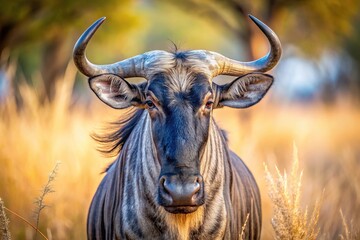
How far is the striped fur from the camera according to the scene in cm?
453

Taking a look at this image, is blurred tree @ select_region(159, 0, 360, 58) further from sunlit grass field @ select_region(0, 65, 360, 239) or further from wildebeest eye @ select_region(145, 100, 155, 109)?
wildebeest eye @ select_region(145, 100, 155, 109)

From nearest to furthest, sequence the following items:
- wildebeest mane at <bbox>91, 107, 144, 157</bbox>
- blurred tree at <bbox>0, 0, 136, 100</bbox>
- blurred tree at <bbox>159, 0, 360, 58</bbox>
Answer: wildebeest mane at <bbox>91, 107, 144, 157</bbox> < blurred tree at <bbox>0, 0, 136, 100</bbox> < blurred tree at <bbox>159, 0, 360, 58</bbox>

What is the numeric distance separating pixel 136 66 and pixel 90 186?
336cm

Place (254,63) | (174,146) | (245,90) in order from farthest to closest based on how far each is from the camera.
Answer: (254,63), (245,90), (174,146)

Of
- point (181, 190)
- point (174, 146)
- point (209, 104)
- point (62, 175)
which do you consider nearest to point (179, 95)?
point (209, 104)

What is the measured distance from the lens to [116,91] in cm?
481

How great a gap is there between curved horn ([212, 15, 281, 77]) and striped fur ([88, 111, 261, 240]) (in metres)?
0.46

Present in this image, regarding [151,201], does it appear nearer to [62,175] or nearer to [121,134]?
[121,134]

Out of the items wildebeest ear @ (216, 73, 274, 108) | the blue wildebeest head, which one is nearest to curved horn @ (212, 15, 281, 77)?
the blue wildebeest head

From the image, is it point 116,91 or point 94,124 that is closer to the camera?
point 116,91

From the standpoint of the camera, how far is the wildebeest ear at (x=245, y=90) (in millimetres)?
4879

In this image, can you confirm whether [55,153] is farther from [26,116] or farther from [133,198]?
[133,198]

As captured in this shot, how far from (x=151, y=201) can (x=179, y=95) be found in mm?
830

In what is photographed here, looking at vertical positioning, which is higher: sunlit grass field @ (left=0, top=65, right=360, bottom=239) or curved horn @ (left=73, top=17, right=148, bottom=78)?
curved horn @ (left=73, top=17, right=148, bottom=78)
